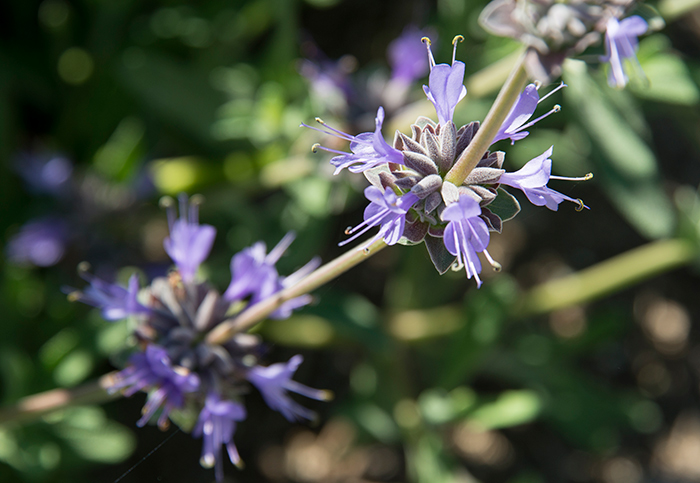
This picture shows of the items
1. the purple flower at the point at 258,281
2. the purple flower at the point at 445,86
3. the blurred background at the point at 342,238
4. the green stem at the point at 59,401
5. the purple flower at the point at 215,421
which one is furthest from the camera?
the blurred background at the point at 342,238

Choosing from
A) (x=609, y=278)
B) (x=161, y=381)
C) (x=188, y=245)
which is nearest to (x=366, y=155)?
(x=188, y=245)

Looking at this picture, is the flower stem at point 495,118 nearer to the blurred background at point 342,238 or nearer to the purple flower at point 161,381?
the purple flower at point 161,381

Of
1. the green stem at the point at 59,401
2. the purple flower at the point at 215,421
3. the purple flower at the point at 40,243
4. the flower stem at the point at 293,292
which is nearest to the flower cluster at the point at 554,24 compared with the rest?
the flower stem at the point at 293,292

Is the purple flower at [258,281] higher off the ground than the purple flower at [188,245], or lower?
lower

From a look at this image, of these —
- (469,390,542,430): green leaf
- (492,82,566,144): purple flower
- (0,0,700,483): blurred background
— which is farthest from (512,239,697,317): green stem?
(492,82,566,144): purple flower

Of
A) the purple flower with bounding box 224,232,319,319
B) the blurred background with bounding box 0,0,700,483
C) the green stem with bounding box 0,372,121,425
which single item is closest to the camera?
the purple flower with bounding box 224,232,319,319

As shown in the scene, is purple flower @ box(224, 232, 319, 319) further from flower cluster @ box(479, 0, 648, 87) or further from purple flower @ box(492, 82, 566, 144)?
flower cluster @ box(479, 0, 648, 87)

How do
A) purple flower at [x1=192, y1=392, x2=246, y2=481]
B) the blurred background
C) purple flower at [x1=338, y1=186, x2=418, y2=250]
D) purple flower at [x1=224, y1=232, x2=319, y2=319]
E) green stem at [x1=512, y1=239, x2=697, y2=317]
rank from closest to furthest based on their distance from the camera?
1. purple flower at [x1=338, y1=186, x2=418, y2=250]
2. purple flower at [x1=192, y1=392, x2=246, y2=481]
3. purple flower at [x1=224, y1=232, x2=319, y2=319]
4. the blurred background
5. green stem at [x1=512, y1=239, x2=697, y2=317]
